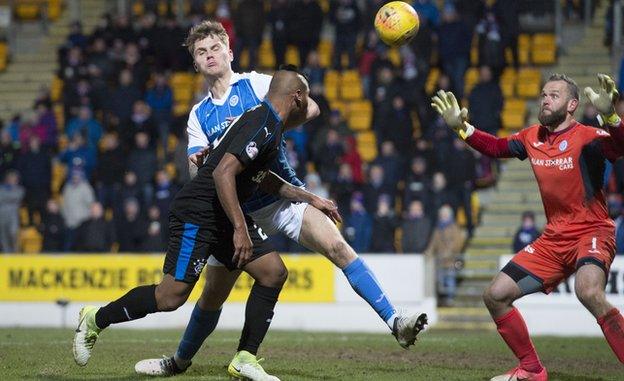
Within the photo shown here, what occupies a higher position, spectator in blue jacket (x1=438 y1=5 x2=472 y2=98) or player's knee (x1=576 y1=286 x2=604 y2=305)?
spectator in blue jacket (x1=438 y1=5 x2=472 y2=98)

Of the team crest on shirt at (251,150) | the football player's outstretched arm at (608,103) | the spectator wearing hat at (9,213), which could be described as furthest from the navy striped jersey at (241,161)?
the spectator wearing hat at (9,213)

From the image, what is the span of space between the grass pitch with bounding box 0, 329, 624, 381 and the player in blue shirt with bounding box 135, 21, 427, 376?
1.43ft

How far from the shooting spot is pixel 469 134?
973cm

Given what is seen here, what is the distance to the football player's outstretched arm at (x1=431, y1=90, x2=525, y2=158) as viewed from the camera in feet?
31.7

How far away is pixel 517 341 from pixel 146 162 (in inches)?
530

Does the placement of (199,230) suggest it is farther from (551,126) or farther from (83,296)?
(83,296)

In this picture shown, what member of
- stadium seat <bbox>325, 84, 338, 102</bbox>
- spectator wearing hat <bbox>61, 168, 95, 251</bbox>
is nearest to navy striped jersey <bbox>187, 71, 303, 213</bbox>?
spectator wearing hat <bbox>61, 168, 95, 251</bbox>

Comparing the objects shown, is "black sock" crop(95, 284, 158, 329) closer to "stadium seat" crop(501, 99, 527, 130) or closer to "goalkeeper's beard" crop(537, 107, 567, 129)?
"goalkeeper's beard" crop(537, 107, 567, 129)

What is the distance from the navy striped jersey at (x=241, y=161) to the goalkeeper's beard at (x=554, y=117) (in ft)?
7.11

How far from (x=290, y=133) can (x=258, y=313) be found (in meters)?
12.5

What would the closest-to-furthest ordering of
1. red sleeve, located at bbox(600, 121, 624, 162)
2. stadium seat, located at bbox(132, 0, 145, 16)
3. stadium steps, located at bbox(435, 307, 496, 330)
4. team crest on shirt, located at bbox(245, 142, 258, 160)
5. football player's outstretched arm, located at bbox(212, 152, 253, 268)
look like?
1. football player's outstretched arm, located at bbox(212, 152, 253, 268)
2. team crest on shirt, located at bbox(245, 142, 258, 160)
3. red sleeve, located at bbox(600, 121, 624, 162)
4. stadium steps, located at bbox(435, 307, 496, 330)
5. stadium seat, located at bbox(132, 0, 145, 16)

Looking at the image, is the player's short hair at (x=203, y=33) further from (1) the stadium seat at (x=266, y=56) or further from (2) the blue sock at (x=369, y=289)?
(1) the stadium seat at (x=266, y=56)

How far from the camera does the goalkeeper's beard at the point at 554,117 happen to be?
30.6 ft

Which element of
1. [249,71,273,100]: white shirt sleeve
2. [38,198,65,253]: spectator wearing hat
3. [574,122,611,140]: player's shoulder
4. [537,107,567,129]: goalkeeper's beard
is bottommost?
[38,198,65,253]: spectator wearing hat
